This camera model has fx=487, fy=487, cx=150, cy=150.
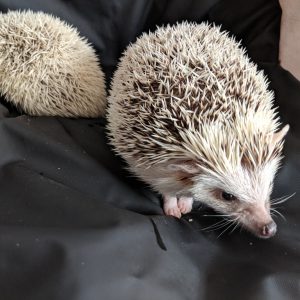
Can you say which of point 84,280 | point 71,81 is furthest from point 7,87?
point 84,280

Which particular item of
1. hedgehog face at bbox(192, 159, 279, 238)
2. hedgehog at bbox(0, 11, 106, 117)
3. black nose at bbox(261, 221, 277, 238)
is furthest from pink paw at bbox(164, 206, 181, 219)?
hedgehog at bbox(0, 11, 106, 117)

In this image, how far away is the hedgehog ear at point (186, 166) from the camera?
1.31 metres

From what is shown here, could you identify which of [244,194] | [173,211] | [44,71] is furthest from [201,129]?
[44,71]

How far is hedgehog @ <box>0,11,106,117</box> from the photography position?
1618mm

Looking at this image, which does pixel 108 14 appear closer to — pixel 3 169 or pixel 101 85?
pixel 101 85

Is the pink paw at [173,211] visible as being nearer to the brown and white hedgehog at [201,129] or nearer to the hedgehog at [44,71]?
the brown and white hedgehog at [201,129]

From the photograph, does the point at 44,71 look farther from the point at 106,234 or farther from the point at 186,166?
the point at 106,234

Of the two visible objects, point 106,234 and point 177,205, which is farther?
point 177,205

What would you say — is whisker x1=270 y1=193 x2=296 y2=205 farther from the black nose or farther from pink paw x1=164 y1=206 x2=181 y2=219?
pink paw x1=164 y1=206 x2=181 y2=219

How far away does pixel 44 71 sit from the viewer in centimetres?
162

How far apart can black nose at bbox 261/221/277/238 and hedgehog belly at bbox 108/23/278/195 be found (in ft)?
0.72

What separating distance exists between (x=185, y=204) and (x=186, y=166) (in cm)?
24

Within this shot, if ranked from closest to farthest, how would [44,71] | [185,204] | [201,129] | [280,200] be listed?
[201,129] → [280,200] → [185,204] → [44,71]

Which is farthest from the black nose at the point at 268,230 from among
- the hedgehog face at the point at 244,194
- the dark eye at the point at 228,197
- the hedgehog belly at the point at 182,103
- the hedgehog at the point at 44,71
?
the hedgehog at the point at 44,71
